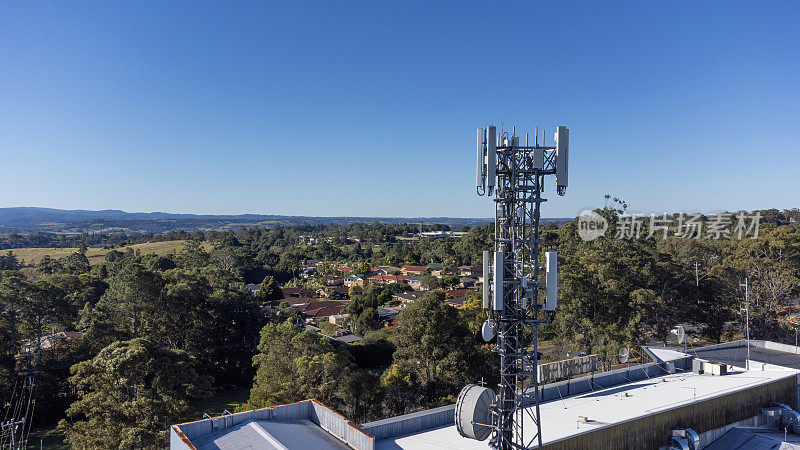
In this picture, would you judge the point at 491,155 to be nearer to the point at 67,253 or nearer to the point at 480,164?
the point at 480,164

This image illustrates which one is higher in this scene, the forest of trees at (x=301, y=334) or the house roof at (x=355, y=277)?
the forest of trees at (x=301, y=334)

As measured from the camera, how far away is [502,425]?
869 cm

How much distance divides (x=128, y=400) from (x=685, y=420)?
17.3 metres

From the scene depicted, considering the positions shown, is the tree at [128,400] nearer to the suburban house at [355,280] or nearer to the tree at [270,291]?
the tree at [270,291]

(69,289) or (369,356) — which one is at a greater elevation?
(69,289)

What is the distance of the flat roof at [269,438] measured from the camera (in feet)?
33.2

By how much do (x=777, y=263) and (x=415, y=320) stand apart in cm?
2336

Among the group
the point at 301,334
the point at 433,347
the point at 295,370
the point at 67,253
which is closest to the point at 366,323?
the point at 433,347

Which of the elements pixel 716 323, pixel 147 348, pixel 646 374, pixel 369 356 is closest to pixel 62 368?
pixel 147 348

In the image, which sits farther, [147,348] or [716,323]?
[716,323]

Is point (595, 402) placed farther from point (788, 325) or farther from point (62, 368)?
point (62, 368)

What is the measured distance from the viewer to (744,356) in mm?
19188

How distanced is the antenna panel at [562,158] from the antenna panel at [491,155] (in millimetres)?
1165

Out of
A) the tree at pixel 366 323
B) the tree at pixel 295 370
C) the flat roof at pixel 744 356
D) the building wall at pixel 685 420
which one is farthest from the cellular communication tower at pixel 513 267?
the tree at pixel 366 323
